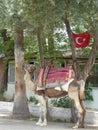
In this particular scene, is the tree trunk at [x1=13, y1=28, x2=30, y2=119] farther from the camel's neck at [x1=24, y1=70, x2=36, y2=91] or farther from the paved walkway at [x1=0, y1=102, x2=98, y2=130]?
the camel's neck at [x1=24, y1=70, x2=36, y2=91]

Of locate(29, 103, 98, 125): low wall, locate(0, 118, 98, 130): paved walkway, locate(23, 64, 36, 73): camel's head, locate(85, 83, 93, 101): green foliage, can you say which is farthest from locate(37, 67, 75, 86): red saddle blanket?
locate(85, 83, 93, 101): green foliage

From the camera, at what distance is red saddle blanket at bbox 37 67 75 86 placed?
49.2ft

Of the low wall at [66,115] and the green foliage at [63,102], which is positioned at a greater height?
the green foliage at [63,102]

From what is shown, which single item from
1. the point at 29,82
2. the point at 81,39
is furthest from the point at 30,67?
the point at 81,39

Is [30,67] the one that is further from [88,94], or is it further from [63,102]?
[88,94]

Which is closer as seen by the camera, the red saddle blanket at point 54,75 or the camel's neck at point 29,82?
the red saddle blanket at point 54,75

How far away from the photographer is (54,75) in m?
15.5

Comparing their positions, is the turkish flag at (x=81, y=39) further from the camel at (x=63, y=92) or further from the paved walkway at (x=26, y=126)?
the paved walkway at (x=26, y=126)

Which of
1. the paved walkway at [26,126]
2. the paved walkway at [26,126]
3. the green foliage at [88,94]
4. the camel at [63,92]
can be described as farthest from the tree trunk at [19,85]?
the green foliage at [88,94]

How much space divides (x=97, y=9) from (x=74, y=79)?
292 cm

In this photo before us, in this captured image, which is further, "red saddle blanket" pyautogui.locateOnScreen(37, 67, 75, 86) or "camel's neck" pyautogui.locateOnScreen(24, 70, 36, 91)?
"camel's neck" pyautogui.locateOnScreen(24, 70, 36, 91)

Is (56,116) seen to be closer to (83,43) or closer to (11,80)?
(83,43)

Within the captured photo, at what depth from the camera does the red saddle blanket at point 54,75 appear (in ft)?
49.2

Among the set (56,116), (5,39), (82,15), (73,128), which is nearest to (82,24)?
→ (82,15)
